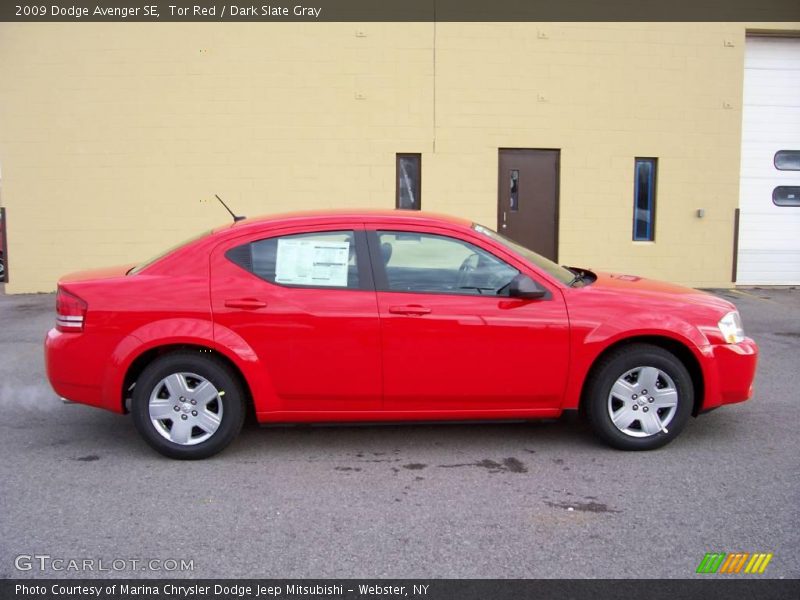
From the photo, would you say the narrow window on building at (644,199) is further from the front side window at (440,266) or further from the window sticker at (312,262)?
the window sticker at (312,262)

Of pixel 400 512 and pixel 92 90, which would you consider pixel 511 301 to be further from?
pixel 92 90

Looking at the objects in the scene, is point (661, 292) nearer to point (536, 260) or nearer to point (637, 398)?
point (637, 398)

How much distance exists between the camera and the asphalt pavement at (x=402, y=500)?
11.1 ft

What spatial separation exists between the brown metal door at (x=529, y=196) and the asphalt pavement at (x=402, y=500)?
23.0 ft

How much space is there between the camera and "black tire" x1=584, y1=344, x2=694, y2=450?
468 cm

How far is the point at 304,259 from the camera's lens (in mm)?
4750

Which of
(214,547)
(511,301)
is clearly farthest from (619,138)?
(214,547)

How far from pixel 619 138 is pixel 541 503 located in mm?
9734

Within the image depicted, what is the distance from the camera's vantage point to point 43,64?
12.0 m

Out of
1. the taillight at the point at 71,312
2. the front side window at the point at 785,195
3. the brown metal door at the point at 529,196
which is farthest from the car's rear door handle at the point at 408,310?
the front side window at the point at 785,195
